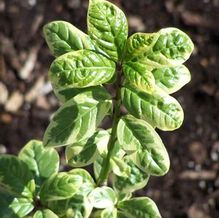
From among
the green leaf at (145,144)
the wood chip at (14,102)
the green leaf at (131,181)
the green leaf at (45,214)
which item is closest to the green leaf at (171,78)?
the green leaf at (145,144)

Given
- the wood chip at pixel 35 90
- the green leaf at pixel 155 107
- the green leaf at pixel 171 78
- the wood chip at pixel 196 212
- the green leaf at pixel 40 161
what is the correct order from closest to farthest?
the green leaf at pixel 155 107 → the green leaf at pixel 171 78 → the green leaf at pixel 40 161 → the wood chip at pixel 196 212 → the wood chip at pixel 35 90

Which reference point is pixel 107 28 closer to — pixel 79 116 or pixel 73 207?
pixel 79 116

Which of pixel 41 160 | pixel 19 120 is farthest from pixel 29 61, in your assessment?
pixel 41 160

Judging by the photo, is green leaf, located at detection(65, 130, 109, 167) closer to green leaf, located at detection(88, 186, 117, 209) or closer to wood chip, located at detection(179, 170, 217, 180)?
green leaf, located at detection(88, 186, 117, 209)

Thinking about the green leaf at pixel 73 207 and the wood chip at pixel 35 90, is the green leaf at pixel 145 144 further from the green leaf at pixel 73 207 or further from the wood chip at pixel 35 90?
the wood chip at pixel 35 90

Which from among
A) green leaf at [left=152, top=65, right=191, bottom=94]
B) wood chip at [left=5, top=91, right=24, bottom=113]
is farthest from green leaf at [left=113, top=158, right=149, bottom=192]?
wood chip at [left=5, top=91, right=24, bottom=113]
